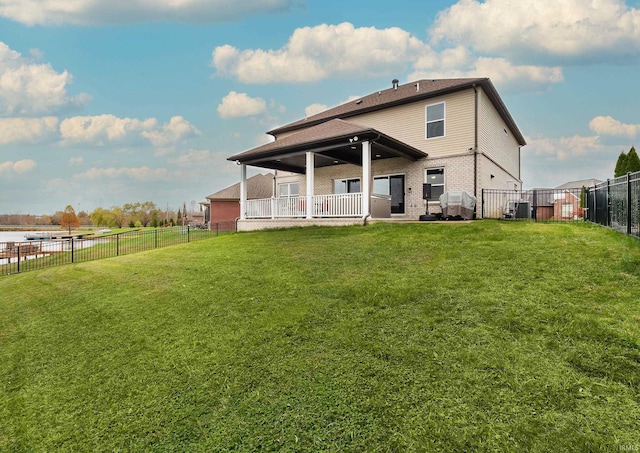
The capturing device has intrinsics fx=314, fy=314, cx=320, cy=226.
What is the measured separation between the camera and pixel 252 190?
29906 mm

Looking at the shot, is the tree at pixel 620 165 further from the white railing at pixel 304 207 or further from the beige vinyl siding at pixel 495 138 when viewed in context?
the white railing at pixel 304 207

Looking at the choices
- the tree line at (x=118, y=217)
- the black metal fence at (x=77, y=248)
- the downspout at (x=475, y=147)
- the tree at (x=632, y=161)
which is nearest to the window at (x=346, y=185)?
the downspout at (x=475, y=147)

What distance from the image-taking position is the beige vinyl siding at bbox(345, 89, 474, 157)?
42.7 ft

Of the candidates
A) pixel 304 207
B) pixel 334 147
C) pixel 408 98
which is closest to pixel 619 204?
pixel 334 147

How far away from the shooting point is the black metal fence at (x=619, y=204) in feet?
21.1

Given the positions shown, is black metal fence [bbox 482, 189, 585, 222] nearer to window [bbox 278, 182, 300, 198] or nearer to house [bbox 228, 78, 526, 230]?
house [bbox 228, 78, 526, 230]

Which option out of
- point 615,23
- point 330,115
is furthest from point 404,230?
point 615,23

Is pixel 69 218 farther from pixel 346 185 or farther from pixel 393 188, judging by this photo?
pixel 393 188

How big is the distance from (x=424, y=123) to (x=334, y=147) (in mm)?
4795

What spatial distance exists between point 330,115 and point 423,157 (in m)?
6.11

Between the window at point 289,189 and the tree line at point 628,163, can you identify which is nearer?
the tree line at point 628,163

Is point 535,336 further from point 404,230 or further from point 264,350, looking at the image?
point 404,230

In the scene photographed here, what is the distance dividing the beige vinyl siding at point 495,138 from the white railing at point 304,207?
5821 millimetres

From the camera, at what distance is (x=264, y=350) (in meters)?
3.52
